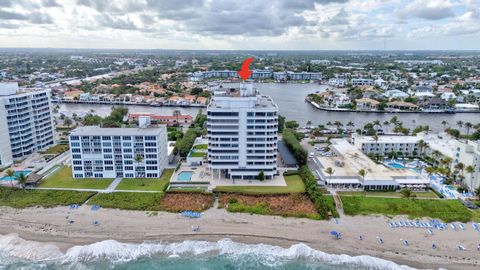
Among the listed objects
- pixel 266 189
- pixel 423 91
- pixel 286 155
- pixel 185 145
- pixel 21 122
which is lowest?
pixel 266 189

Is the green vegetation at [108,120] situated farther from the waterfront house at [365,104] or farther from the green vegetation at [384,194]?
the waterfront house at [365,104]

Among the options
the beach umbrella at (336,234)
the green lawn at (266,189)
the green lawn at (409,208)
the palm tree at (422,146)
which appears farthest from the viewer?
the palm tree at (422,146)

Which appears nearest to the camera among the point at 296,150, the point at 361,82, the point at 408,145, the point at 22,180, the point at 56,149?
the point at 22,180

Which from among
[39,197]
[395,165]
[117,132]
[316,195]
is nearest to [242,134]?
[316,195]

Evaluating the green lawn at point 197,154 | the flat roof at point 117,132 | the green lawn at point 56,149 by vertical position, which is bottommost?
the green lawn at point 56,149

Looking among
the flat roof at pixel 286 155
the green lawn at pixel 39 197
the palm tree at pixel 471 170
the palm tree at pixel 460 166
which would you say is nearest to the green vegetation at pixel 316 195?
the flat roof at pixel 286 155

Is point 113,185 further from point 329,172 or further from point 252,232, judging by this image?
point 329,172

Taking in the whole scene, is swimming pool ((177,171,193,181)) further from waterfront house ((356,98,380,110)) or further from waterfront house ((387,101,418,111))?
waterfront house ((387,101,418,111))
